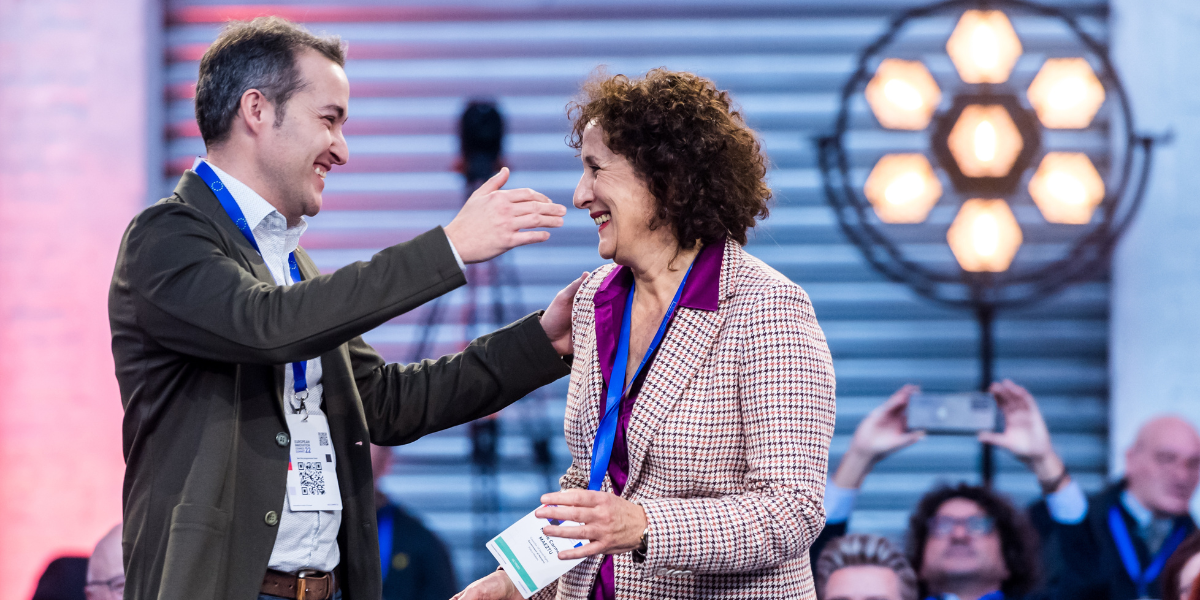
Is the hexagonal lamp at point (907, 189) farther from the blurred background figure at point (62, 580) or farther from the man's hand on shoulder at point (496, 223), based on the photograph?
the blurred background figure at point (62, 580)

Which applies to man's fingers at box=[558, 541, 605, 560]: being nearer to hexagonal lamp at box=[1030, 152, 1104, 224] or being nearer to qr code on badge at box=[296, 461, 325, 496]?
qr code on badge at box=[296, 461, 325, 496]

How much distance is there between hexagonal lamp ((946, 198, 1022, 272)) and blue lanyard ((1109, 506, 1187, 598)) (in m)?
1.18

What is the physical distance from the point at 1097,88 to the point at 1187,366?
49.9 inches

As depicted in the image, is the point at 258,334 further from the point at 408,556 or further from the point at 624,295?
the point at 408,556

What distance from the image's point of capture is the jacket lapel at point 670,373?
187cm

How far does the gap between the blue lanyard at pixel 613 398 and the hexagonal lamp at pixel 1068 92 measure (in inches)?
111

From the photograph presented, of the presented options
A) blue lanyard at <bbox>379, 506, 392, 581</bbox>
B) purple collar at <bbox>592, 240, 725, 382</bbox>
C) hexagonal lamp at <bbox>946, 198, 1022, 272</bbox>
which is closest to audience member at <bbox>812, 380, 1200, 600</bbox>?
hexagonal lamp at <bbox>946, 198, 1022, 272</bbox>

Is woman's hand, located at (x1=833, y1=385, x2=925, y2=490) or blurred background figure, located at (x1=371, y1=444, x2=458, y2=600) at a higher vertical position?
woman's hand, located at (x1=833, y1=385, x2=925, y2=490)

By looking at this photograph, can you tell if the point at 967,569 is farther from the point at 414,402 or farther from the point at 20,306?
the point at 20,306

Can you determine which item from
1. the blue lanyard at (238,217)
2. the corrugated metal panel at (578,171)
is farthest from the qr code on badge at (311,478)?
the corrugated metal panel at (578,171)

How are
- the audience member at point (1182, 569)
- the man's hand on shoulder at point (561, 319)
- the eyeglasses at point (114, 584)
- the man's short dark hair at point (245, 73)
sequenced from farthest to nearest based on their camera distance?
the audience member at point (1182, 569) → the eyeglasses at point (114, 584) → the man's hand on shoulder at point (561, 319) → the man's short dark hair at point (245, 73)

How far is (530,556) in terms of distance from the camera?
1.84m

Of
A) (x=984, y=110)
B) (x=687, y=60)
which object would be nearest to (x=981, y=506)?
(x=984, y=110)

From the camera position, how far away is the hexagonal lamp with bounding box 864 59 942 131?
417 centimetres
